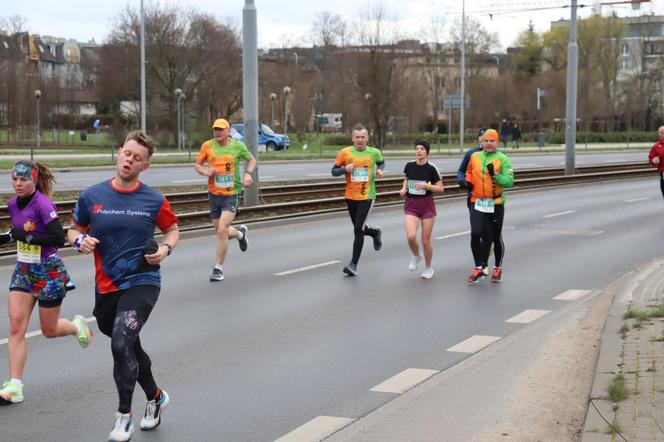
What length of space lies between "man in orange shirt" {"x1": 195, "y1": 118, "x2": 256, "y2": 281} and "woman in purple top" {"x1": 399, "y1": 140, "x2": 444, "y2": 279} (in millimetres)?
1951

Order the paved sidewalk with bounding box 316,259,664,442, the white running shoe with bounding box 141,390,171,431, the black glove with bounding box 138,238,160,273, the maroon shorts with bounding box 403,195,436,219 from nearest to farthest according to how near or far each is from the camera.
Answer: the black glove with bounding box 138,238,160,273 < the paved sidewalk with bounding box 316,259,664,442 < the white running shoe with bounding box 141,390,171,431 < the maroon shorts with bounding box 403,195,436,219

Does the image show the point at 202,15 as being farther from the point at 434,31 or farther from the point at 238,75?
the point at 434,31

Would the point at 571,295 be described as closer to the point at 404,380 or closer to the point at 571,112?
the point at 404,380

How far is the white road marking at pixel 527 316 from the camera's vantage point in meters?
9.78

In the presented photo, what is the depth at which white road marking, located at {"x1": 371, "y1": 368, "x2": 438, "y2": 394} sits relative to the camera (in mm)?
7062

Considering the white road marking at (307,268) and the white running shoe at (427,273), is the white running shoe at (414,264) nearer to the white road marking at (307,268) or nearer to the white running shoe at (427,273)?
the white running shoe at (427,273)

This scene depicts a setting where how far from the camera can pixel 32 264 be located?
6.60 m

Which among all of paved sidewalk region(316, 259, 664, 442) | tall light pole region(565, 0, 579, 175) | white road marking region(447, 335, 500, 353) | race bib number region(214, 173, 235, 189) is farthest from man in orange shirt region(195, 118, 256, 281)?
tall light pole region(565, 0, 579, 175)

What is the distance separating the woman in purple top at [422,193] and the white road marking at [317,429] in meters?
6.23

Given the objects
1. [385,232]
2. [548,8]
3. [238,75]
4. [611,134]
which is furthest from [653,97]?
[385,232]

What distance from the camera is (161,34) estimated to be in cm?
6028

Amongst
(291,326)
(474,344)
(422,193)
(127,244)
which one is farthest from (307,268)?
(127,244)

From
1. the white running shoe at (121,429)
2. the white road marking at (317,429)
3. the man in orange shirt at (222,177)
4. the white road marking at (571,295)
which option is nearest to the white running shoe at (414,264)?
the white road marking at (571,295)

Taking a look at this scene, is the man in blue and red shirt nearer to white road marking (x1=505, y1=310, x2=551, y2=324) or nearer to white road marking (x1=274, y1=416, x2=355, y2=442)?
white road marking (x1=274, y1=416, x2=355, y2=442)
